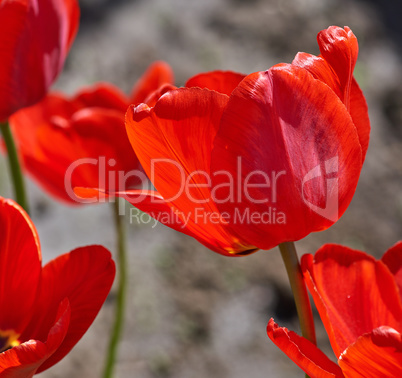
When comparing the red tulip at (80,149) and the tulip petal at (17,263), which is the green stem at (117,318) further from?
the tulip petal at (17,263)

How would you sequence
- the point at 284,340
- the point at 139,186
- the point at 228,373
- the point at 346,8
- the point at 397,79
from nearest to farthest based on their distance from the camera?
the point at 284,340, the point at 139,186, the point at 228,373, the point at 397,79, the point at 346,8

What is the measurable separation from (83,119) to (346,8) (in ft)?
4.61

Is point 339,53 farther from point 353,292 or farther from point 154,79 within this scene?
point 154,79

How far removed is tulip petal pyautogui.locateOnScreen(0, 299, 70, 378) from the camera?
11.1 inches

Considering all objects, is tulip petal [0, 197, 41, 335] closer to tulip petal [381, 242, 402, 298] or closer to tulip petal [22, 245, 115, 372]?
tulip petal [22, 245, 115, 372]

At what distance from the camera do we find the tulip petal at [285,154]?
285mm

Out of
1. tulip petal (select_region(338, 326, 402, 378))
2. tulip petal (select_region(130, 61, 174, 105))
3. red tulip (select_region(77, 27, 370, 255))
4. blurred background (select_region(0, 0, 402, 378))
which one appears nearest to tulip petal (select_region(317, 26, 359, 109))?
red tulip (select_region(77, 27, 370, 255))

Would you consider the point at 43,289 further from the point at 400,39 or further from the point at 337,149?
the point at 400,39

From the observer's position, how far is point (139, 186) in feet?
1.94

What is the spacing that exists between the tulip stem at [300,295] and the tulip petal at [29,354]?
3.8 inches

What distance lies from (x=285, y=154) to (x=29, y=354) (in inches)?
5.3

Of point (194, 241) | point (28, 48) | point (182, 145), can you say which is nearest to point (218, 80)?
point (182, 145)

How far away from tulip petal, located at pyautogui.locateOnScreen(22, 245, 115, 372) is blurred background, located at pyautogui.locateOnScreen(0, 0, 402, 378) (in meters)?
0.84

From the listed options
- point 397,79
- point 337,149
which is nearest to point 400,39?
point 397,79
